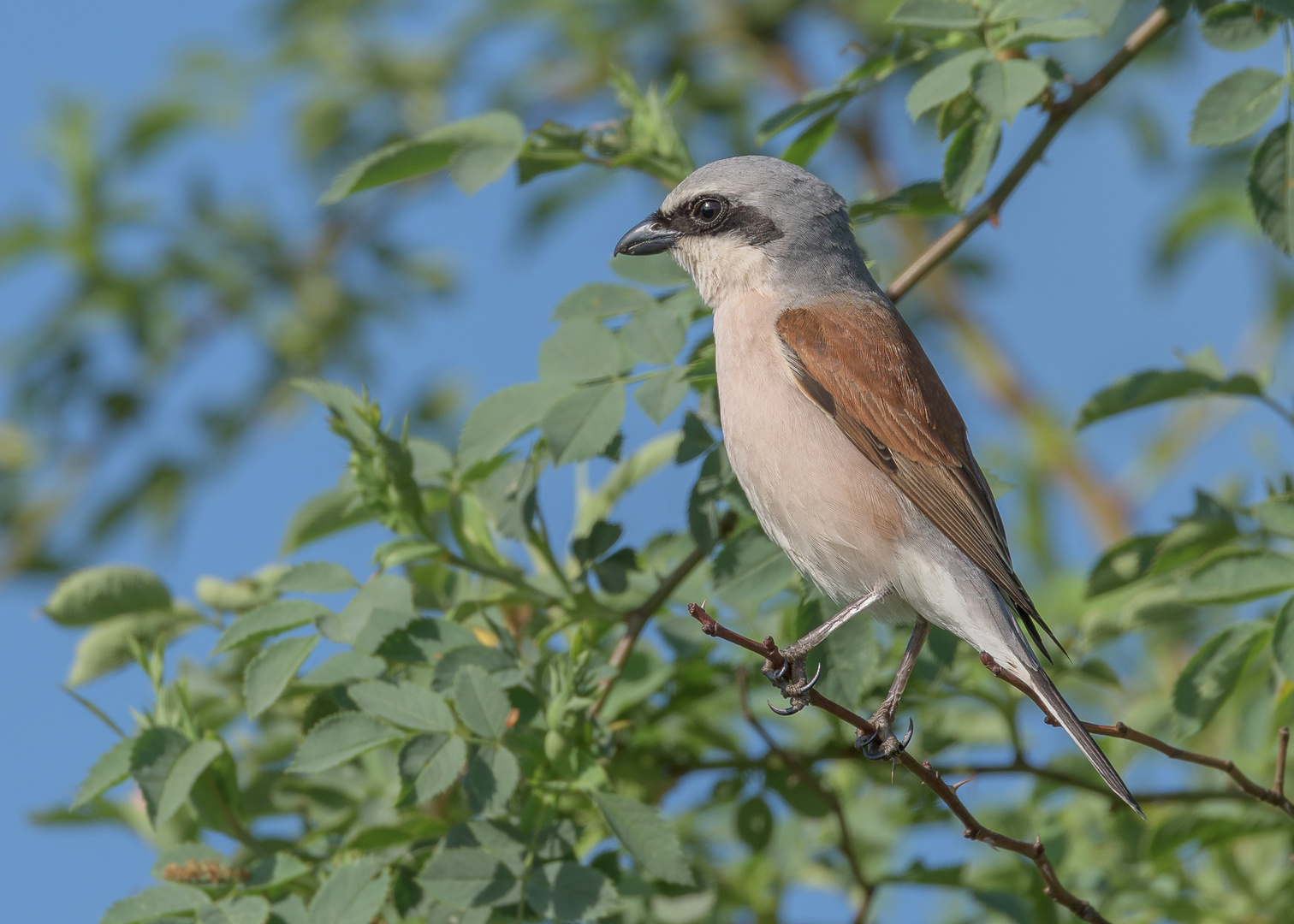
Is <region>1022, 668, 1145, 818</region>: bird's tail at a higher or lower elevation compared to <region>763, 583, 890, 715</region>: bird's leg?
lower

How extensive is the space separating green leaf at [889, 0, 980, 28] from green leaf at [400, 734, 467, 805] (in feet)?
5.00

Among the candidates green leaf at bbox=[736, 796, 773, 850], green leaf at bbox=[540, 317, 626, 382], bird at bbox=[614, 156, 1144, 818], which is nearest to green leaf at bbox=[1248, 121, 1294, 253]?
bird at bbox=[614, 156, 1144, 818]

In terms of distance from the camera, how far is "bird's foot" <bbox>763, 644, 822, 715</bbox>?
2.05 m

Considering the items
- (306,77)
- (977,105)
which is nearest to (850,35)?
(306,77)

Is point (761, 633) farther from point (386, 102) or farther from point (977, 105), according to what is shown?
point (386, 102)

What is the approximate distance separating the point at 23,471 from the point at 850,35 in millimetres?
3366

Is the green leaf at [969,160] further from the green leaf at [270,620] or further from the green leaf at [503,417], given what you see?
the green leaf at [270,620]

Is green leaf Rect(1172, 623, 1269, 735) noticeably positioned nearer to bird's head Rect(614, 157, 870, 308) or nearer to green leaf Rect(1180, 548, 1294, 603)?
green leaf Rect(1180, 548, 1294, 603)

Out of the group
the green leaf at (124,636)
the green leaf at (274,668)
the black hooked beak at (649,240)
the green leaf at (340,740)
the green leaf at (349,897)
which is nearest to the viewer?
the green leaf at (349,897)

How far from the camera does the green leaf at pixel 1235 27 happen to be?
257 centimetres

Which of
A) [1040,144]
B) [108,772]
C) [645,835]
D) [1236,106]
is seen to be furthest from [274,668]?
[1236,106]

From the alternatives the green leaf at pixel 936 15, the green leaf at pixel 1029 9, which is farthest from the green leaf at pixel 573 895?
the green leaf at pixel 1029 9

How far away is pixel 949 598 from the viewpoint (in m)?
2.45

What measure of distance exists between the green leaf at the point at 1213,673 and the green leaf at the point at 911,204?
0.98m
